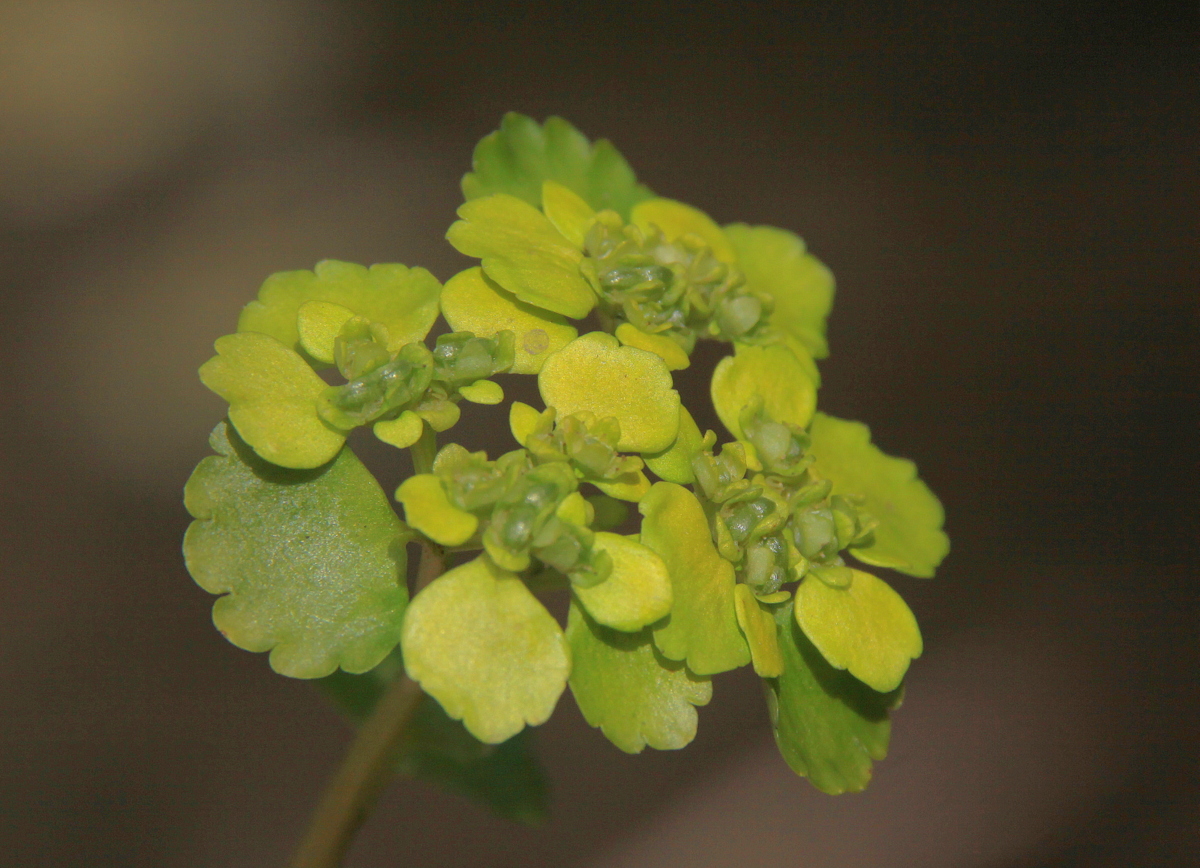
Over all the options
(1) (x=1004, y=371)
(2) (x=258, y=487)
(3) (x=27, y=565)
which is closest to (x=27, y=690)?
(3) (x=27, y=565)

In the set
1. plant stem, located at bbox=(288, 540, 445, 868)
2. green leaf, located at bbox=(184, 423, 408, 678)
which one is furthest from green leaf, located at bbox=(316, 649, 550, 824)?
green leaf, located at bbox=(184, 423, 408, 678)

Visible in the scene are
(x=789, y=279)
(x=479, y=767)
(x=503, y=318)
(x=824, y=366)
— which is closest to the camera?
(x=503, y=318)

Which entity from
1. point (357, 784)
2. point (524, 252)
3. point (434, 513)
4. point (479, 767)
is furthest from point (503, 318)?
point (479, 767)

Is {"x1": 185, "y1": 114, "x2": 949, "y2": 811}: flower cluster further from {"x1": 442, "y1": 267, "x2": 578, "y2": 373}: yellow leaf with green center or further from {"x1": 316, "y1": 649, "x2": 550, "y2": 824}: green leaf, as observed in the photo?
{"x1": 316, "y1": 649, "x2": 550, "y2": 824}: green leaf

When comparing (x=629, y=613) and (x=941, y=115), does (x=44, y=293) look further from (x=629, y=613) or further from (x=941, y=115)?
(x=941, y=115)

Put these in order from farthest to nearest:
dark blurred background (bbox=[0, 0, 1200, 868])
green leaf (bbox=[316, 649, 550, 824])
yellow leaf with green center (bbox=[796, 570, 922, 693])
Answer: dark blurred background (bbox=[0, 0, 1200, 868]) → green leaf (bbox=[316, 649, 550, 824]) → yellow leaf with green center (bbox=[796, 570, 922, 693])

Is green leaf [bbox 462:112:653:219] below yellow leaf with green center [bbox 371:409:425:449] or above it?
above

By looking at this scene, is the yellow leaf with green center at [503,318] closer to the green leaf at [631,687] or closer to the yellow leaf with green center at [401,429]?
the yellow leaf with green center at [401,429]

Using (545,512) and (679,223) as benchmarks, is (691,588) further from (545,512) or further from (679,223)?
(679,223)
